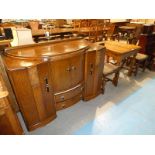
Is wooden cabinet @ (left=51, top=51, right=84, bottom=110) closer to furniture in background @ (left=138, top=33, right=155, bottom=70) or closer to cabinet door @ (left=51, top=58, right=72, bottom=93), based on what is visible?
cabinet door @ (left=51, top=58, right=72, bottom=93)

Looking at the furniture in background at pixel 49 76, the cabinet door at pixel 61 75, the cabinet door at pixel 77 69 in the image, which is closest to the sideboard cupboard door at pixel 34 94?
the furniture in background at pixel 49 76

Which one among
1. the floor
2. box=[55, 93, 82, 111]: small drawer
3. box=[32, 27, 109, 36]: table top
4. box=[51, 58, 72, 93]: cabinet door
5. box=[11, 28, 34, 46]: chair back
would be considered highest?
box=[11, 28, 34, 46]: chair back

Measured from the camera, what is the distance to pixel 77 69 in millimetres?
1855

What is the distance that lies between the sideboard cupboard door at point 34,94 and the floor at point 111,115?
182 mm

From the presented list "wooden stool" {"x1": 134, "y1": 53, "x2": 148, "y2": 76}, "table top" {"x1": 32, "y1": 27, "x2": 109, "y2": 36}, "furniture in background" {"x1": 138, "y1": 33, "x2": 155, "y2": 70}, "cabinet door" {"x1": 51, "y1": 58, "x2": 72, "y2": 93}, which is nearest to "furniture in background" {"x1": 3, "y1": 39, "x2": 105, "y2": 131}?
"cabinet door" {"x1": 51, "y1": 58, "x2": 72, "y2": 93}

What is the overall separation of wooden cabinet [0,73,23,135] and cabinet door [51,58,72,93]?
61cm

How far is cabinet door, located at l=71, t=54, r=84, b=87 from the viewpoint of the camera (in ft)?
5.75

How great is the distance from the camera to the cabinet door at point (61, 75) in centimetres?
162

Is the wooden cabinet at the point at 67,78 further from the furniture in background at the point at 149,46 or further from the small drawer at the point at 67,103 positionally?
the furniture in background at the point at 149,46

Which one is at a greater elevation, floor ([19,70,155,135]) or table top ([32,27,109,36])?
table top ([32,27,109,36])

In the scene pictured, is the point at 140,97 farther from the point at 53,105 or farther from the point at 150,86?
the point at 53,105

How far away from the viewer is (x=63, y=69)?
1685 millimetres

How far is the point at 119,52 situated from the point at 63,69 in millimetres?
1369

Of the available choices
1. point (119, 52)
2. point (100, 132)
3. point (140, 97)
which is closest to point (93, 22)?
point (119, 52)
